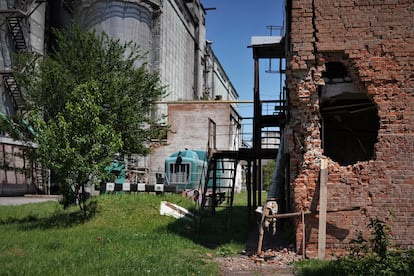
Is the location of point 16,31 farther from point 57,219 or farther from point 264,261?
point 264,261

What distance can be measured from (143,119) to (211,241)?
298 inches

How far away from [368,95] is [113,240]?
6.75 m

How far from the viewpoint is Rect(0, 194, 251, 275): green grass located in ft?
25.2

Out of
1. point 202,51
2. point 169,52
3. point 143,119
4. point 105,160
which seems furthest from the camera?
point 202,51

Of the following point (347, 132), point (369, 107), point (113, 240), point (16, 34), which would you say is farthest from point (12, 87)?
point (369, 107)

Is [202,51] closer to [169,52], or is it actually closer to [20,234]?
[169,52]

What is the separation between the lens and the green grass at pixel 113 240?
25.2 feet

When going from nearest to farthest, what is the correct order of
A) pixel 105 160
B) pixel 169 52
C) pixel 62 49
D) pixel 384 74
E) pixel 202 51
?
pixel 384 74 → pixel 105 160 → pixel 62 49 → pixel 169 52 → pixel 202 51

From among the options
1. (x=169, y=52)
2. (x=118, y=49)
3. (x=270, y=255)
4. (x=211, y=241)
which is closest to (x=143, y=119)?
(x=118, y=49)

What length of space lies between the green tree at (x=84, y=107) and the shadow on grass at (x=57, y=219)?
14.8 inches

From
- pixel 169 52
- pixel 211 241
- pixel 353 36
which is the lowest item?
pixel 211 241

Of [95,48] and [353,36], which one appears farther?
[95,48]

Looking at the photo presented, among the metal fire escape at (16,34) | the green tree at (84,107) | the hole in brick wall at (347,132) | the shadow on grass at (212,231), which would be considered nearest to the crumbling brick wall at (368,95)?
the hole in brick wall at (347,132)

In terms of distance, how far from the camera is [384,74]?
9.04 metres
